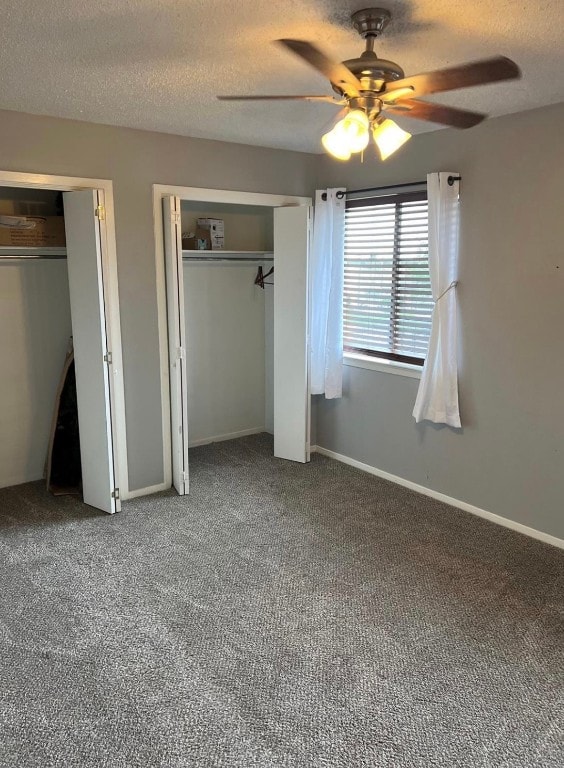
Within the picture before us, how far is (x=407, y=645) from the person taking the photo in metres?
2.55

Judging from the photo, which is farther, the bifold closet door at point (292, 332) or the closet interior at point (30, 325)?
the bifold closet door at point (292, 332)

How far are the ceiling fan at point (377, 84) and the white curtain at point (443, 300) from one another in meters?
1.41

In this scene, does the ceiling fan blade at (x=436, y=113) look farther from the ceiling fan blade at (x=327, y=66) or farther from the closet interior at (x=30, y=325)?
the closet interior at (x=30, y=325)

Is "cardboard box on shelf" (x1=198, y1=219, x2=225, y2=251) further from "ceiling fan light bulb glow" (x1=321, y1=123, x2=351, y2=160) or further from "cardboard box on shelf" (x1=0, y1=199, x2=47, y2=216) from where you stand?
"ceiling fan light bulb glow" (x1=321, y1=123, x2=351, y2=160)

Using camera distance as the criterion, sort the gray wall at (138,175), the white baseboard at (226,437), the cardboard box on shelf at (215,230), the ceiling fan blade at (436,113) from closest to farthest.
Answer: the ceiling fan blade at (436,113) → the gray wall at (138,175) → the cardboard box on shelf at (215,230) → the white baseboard at (226,437)

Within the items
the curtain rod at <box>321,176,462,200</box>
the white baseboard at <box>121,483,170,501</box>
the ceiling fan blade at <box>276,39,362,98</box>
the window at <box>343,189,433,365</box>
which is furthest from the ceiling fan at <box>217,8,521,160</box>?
the white baseboard at <box>121,483,170,501</box>

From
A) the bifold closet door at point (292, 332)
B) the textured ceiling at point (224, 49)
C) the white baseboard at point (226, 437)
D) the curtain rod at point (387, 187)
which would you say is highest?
the textured ceiling at point (224, 49)

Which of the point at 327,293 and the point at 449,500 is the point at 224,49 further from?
the point at 449,500

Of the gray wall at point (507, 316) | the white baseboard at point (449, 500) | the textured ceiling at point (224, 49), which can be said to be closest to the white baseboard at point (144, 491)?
the white baseboard at point (449, 500)

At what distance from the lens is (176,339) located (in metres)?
3.97

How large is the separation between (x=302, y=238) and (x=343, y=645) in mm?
2914

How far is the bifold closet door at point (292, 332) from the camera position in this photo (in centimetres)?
443

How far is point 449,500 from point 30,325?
10.6ft

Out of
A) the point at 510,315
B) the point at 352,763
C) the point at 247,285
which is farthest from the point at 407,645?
the point at 247,285
